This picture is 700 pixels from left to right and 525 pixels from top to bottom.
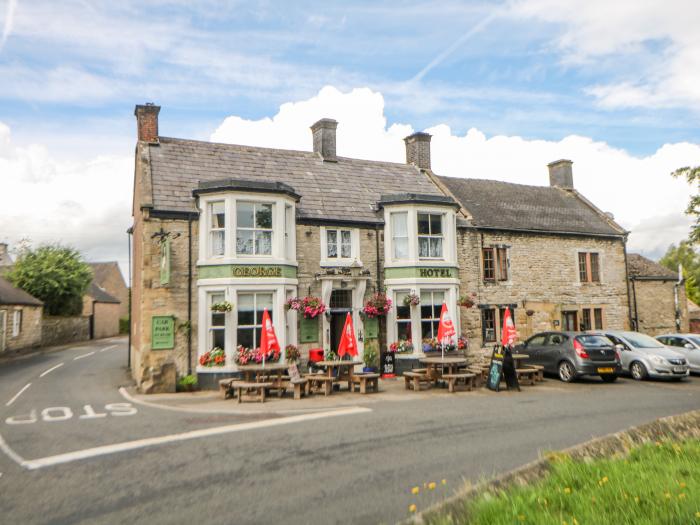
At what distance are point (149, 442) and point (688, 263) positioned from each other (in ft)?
267

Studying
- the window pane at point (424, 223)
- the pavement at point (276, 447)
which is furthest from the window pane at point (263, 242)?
the window pane at point (424, 223)

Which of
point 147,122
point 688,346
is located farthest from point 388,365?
point 147,122

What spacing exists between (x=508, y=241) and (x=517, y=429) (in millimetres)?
14012

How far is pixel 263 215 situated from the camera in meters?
17.4

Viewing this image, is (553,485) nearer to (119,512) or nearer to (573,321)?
(119,512)

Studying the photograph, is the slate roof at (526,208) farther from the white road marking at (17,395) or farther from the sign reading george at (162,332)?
→ the white road marking at (17,395)

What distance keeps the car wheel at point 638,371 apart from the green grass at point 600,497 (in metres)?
11.8

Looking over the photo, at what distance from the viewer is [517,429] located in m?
9.81

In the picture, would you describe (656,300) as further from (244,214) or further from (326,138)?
(244,214)

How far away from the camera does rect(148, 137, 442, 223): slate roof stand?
1831cm

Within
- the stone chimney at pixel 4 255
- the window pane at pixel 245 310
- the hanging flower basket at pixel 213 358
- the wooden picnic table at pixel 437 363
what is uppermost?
the stone chimney at pixel 4 255

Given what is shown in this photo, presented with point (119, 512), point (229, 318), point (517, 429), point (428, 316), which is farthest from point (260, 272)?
point (119, 512)

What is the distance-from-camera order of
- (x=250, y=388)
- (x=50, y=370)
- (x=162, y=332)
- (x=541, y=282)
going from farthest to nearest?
(x=541, y=282) → (x=50, y=370) → (x=162, y=332) → (x=250, y=388)

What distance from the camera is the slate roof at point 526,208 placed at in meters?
23.4
